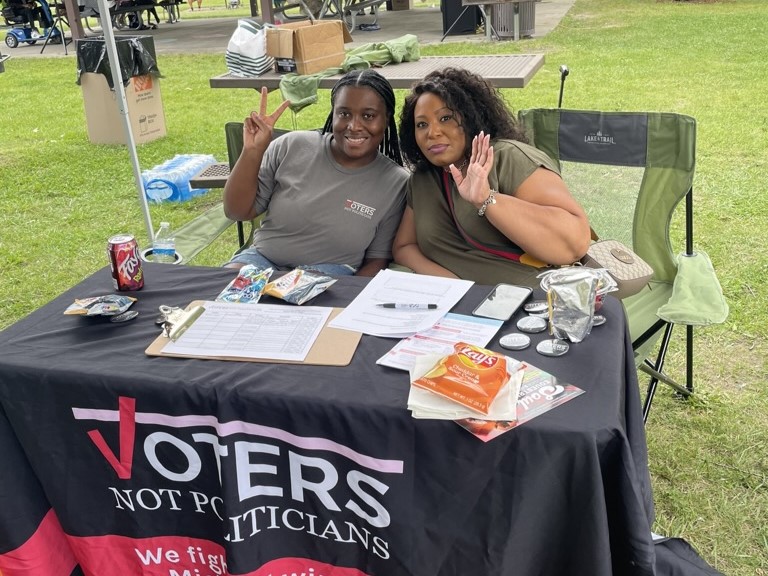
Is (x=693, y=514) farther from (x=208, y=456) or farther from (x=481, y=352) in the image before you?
(x=208, y=456)

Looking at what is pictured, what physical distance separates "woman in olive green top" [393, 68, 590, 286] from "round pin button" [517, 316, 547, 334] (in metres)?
0.43

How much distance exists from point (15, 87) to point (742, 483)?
10364mm

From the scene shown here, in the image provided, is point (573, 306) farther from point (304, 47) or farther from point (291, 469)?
point (304, 47)

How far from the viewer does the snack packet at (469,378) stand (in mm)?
1241

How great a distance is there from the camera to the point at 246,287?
1.77 m

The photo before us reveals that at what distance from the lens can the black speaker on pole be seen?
11.4m

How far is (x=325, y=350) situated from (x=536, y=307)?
0.49m

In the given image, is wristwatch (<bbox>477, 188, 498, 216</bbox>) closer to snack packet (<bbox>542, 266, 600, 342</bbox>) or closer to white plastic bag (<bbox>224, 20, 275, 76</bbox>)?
snack packet (<bbox>542, 266, 600, 342</bbox>)

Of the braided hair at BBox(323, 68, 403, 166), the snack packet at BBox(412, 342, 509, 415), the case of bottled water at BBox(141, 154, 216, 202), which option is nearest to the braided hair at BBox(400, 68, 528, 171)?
the braided hair at BBox(323, 68, 403, 166)

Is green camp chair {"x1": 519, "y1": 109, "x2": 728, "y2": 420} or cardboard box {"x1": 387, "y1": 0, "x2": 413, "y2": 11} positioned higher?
cardboard box {"x1": 387, "y1": 0, "x2": 413, "y2": 11}

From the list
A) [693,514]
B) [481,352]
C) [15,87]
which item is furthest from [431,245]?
[15,87]

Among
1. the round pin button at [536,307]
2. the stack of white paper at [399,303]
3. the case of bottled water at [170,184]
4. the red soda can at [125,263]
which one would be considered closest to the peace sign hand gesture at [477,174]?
the stack of white paper at [399,303]

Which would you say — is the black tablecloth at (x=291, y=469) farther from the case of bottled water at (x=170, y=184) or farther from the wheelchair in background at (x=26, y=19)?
the wheelchair in background at (x=26, y=19)

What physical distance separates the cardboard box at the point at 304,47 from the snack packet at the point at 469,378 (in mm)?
3042
